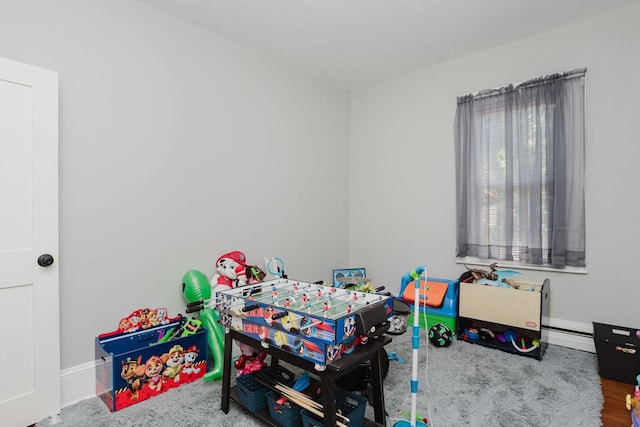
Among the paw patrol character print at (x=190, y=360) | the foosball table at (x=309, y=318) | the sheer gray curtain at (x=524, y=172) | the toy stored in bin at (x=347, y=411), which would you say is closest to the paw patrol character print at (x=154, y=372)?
the paw patrol character print at (x=190, y=360)

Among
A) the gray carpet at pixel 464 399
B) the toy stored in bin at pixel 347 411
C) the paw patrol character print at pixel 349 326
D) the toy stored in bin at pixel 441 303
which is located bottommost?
the gray carpet at pixel 464 399

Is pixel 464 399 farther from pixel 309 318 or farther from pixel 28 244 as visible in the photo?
pixel 28 244

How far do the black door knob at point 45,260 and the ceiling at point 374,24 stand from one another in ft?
6.10

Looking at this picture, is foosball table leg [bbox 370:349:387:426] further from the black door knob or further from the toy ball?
the black door knob

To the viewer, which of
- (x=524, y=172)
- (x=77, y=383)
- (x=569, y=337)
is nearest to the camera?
(x=77, y=383)

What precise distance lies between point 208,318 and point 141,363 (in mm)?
502

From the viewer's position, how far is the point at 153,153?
250 centimetres

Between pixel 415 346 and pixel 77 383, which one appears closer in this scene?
pixel 415 346

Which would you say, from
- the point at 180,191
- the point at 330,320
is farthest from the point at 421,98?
the point at 330,320

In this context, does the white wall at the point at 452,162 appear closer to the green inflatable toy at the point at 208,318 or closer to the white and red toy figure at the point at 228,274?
the white and red toy figure at the point at 228,274

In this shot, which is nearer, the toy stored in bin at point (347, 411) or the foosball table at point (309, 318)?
the foosball table at point (309, 318)

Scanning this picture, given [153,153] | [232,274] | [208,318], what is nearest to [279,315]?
[208,318]

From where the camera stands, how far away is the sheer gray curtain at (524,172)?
2.76 metres

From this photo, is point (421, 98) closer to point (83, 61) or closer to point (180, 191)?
point (180, 191)
